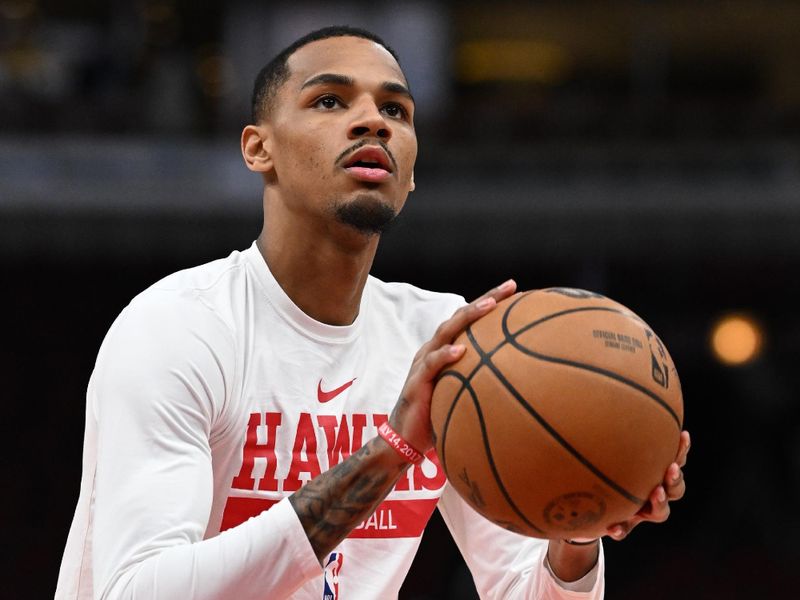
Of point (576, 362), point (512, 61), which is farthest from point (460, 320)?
point (512, 61)

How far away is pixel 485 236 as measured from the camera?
11875 mm

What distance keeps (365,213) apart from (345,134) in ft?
0.67

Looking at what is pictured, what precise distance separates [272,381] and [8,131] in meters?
9.57

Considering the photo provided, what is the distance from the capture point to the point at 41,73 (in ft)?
48.9

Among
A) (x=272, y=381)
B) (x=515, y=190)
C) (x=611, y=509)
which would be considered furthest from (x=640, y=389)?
(x=515, y=190)

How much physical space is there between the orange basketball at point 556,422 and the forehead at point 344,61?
2.99 ft

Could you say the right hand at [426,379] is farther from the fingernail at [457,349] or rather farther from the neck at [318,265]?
the neck at [318,265]

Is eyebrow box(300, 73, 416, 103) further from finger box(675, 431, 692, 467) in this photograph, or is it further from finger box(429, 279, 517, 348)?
finger box(675, 431, 692, 467)

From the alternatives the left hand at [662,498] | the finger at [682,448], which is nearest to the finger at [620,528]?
the left hand at [662,498]

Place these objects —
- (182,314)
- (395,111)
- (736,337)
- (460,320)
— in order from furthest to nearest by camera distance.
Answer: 1. (736,337)
2. (395,111)
3. (182,314)
4. (460,320)

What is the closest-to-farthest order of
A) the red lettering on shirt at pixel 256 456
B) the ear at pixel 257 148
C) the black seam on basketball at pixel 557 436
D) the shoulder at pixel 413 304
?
the black seam on basketball at pixel 557 436 → the red lettering on shirt at pixel 256 456 → the ear at pixel 257 148 → the shoulder at pixel 413 304

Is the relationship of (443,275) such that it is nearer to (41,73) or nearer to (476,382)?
(41,73)

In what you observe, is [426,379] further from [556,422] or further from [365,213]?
[365,213]

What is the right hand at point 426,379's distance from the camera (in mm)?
2576
